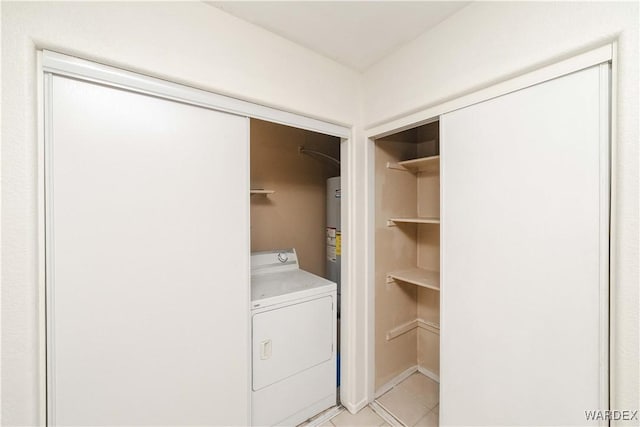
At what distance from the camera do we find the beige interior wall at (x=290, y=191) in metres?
2.38

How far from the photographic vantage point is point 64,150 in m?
0.94

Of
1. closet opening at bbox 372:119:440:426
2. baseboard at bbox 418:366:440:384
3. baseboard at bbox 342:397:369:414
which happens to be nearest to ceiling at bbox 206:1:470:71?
closet opening at bbox 372:119:440:426

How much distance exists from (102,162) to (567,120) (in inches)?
73.5

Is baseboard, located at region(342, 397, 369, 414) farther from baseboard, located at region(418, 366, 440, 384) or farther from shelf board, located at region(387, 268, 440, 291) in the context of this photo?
shelf board, located at region(387, 268, 440, 291)

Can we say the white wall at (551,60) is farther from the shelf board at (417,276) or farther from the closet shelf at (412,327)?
the closet shelf at (412,327)

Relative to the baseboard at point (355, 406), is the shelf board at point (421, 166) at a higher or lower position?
higher

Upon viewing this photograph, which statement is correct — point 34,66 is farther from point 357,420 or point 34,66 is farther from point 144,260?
point 357,420

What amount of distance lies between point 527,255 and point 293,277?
149 cm

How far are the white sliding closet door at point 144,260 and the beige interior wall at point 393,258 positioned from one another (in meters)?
1.06

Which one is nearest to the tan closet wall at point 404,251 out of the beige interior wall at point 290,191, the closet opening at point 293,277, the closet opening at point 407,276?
the closet opening at point 407,276

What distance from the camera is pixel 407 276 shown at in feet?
6.40

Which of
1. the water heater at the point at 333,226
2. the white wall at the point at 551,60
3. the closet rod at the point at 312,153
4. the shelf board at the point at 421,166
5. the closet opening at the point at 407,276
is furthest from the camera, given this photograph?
the closet rod at the point at 312,153

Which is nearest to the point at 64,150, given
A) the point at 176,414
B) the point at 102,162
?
the point at 102,162

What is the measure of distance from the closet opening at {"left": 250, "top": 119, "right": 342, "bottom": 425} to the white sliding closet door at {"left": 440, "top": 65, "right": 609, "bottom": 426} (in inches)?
31.9
